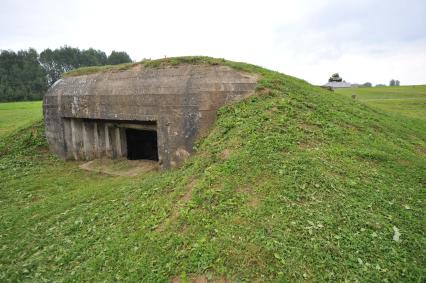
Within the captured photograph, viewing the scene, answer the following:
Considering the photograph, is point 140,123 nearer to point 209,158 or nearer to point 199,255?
point 209,158

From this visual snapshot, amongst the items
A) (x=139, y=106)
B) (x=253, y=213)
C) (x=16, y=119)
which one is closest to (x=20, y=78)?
(x=16, y=119)

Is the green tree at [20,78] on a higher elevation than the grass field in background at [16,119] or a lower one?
higher

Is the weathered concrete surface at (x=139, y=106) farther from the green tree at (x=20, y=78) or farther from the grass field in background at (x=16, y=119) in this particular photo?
the green tree at (x=20, y=78)

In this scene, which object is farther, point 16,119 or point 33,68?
point 33,68

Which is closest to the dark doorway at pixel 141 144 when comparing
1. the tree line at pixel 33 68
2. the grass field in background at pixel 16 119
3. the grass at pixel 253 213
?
the grass at pixel 253 213

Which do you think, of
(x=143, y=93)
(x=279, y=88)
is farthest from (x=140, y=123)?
(x=279, y=88)

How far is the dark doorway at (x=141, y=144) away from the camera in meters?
9.53

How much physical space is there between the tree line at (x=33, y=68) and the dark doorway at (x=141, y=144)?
45.9 meters

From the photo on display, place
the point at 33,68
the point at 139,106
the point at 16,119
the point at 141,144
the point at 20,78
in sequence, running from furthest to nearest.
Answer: the point at 33,68 < the point at 20,78 < the point at 16,119 < the point at 141,144 < the point at 139,106

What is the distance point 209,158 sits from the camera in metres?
5.30

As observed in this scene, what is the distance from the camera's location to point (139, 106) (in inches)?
289

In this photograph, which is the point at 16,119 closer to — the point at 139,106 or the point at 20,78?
the point at 139,106

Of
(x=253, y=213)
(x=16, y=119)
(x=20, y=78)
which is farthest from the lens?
(x=20, y=78)

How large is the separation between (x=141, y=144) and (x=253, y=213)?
689 centimetres
